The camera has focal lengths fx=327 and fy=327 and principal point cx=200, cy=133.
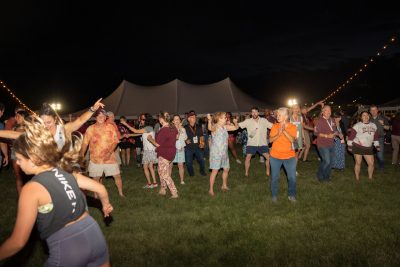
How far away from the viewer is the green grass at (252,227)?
14.7ft

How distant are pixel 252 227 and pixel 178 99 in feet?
53.2

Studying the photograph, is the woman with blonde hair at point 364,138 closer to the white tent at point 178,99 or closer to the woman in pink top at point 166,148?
the woman in pink top at point 166,148

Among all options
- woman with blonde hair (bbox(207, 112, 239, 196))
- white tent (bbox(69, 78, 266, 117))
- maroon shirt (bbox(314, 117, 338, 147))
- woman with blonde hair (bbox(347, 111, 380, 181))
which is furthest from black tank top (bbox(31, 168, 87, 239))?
white tent (bbox(69, 78, 266, 117))

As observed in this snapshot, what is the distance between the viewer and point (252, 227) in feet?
18.3

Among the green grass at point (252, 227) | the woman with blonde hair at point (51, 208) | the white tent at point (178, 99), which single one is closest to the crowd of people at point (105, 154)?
the woman with blonde hair at point (51, 208)

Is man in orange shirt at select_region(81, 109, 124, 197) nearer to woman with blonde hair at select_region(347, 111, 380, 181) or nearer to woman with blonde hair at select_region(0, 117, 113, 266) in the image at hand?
woman with blonde hair at select_region(0, 117, 113, 266)

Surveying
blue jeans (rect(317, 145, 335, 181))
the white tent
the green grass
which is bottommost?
the green grass

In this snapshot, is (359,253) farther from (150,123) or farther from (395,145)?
(395,145)

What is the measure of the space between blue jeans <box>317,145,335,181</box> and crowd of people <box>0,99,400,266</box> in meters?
0.02

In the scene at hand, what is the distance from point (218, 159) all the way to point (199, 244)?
2899 mm

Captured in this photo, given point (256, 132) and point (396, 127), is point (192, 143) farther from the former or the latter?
point (396, 127)

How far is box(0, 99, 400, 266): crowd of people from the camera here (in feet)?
7.18

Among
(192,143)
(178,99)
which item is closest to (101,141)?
(192,143)

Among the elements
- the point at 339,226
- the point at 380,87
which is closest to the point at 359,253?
the point at 339,226
